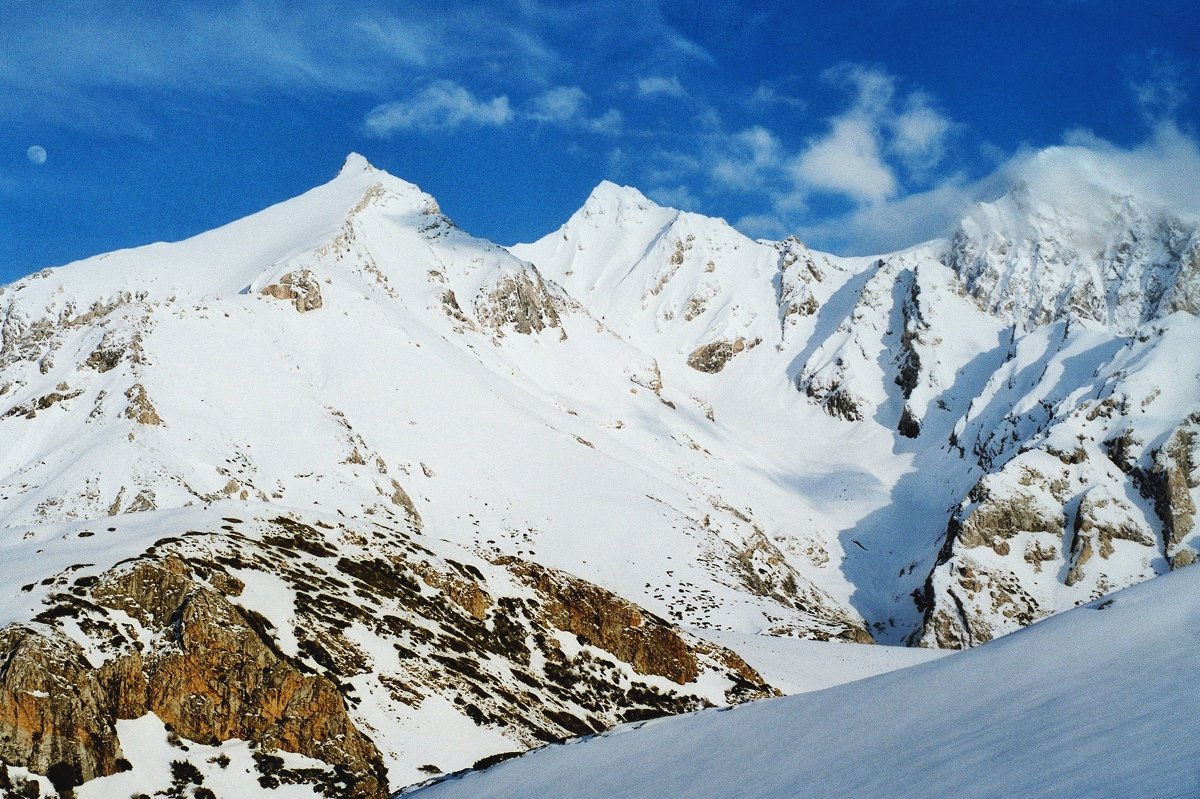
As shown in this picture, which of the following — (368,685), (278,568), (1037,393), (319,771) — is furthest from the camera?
(1037,393)

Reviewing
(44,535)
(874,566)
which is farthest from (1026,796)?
(874,566)

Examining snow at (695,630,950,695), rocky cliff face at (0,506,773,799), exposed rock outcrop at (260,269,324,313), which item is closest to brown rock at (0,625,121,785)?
rocky cliff face at (0,506,773,799)

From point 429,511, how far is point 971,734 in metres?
94.4

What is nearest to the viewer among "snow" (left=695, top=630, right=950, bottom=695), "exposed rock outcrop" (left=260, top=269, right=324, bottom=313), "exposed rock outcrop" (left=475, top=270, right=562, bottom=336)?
"snow" (left=695, top=630, right=950, bottom=695)

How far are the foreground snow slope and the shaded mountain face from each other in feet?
41.6

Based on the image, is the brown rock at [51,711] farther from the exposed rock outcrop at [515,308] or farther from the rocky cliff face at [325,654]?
the exposed rock outcrop at [515,308]

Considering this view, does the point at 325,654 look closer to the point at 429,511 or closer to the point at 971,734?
the point at 971,734

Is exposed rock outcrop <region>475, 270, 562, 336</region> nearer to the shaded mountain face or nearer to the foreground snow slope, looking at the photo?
the shaded mountain face

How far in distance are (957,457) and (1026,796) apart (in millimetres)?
202840

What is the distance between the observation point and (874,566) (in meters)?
158

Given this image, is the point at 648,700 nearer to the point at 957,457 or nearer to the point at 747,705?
the point at 747,705

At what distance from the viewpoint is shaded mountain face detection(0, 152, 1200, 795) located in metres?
32.8

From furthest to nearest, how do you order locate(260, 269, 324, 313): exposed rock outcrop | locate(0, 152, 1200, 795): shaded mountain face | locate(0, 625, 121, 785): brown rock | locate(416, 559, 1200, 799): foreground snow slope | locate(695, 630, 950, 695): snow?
1. locate(260, 269, 324, 313): exposed rock outcrop
2. locate(695, 630, 950, 695): snow
3. locate(0, 152, 1200, 795): shaded mountain face
4. locate(0, 625, 121, 785): brown rock
5. locate(416, 559, 1200, 799): foreground snow slope

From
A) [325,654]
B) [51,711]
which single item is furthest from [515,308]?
[51,711]
